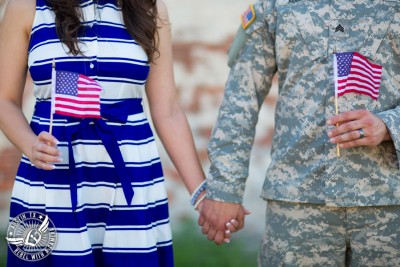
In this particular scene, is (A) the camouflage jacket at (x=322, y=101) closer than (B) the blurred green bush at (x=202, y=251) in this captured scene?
Yes

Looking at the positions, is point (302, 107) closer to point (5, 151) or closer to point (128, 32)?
point (128, 32)

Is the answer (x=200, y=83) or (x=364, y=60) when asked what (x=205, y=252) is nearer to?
(x=200, y=83)

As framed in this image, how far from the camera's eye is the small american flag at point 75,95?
154 inches

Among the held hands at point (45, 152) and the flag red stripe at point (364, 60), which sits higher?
the flag red stripe at point (364, 60)

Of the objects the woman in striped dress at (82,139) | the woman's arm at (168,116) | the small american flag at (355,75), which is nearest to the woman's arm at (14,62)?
the woman in striped dress at (82,139)

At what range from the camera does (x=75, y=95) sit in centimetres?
391

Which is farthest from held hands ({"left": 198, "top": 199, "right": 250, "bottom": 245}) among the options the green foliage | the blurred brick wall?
the blurred brick wall

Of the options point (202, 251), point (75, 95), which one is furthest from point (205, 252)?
point (75, 95)

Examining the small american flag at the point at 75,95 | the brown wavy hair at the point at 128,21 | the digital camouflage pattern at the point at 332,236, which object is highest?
the brown wavy hair at the point at 128,21

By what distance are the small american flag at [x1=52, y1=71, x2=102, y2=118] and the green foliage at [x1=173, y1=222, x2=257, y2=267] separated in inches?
114

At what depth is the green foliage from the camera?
22.0ft

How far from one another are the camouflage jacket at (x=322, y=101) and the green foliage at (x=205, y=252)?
2409 millimetres

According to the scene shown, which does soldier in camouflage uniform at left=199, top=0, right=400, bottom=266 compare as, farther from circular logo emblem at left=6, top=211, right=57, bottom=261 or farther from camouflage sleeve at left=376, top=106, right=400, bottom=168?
circular logo emblem at left=6, top=211, right=57, bottom=261

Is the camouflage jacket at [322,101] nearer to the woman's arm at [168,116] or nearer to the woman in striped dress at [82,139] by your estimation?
the woman's arm at [168,116]
